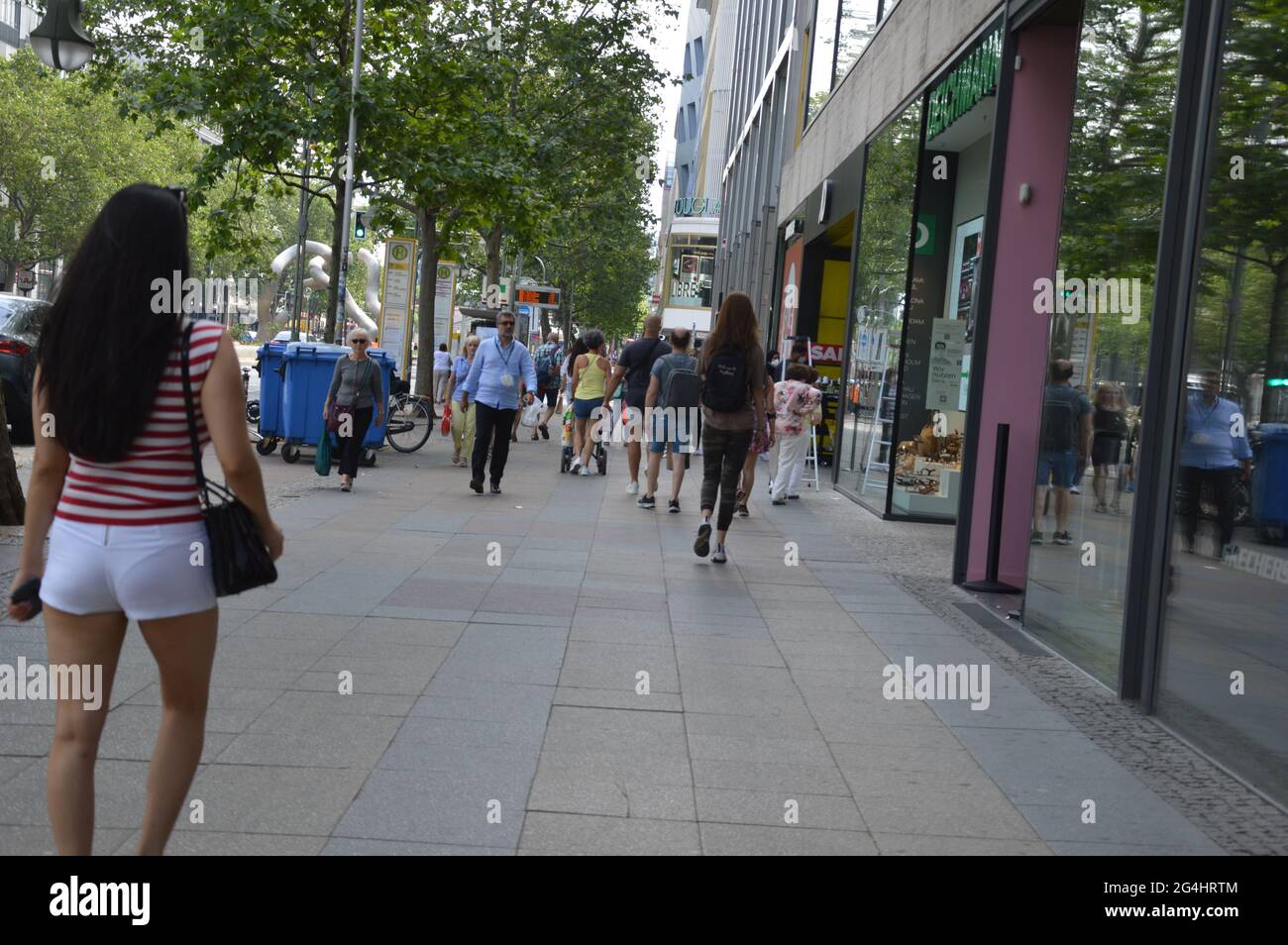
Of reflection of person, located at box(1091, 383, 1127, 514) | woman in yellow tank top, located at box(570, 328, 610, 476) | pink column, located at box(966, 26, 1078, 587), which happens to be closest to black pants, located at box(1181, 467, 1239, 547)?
reflection of person, located at box(1091, 383, 1127, 514)

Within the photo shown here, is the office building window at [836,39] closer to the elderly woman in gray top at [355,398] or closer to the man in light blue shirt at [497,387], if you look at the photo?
the man in light blue shirt at [497,387]

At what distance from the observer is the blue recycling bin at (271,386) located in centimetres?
1809

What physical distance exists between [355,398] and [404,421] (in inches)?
271

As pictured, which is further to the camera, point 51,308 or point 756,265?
point 756,265

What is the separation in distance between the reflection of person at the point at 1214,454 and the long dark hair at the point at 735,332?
4.84 meters

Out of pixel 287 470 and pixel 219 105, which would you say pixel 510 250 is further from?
pixel 287 470

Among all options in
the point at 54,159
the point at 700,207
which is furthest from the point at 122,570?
the point at 700,207

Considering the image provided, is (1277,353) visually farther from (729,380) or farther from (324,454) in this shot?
(324,454)

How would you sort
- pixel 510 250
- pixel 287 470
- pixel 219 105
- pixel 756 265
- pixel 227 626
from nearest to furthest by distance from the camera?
pixel 227 626, pixel 287 470, pixel 219 105, pixel 510 250, pixel 756 265

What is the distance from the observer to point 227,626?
7.40m

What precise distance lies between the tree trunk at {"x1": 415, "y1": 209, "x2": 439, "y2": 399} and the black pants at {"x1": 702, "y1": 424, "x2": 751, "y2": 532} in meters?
18.0

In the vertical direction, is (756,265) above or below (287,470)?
above
